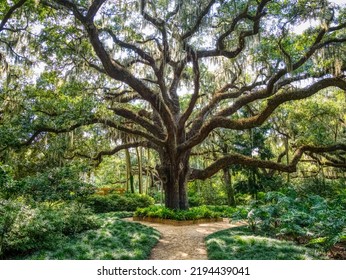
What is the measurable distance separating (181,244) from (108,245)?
1739 millimetres

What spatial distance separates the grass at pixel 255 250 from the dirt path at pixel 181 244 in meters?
0.31

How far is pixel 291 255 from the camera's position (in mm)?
4969

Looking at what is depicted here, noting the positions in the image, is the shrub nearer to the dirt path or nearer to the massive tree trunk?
the dirt path

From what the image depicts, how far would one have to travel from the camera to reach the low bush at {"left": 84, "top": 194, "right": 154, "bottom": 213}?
14328 mm

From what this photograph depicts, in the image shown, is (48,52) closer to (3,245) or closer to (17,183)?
(17,183)

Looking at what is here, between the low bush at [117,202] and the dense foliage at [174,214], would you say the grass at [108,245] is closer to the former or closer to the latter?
the dense foliage at [174,214]

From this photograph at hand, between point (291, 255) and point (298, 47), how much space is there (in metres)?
6.53

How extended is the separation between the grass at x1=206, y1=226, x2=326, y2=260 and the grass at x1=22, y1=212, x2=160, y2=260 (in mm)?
1349

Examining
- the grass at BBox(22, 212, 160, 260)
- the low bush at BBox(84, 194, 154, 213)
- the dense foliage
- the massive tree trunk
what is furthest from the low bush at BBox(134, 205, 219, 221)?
the low bush at BBox(84, 194, 154, 213)

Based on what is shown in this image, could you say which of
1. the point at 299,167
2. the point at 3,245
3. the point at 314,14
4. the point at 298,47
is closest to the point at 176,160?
the point at 298,47

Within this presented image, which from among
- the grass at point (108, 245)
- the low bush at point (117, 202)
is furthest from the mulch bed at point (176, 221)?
the low bush at point (117, 202)

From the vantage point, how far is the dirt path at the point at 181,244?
5758 mm

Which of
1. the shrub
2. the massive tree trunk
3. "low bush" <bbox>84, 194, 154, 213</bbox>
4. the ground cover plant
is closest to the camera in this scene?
the shrub

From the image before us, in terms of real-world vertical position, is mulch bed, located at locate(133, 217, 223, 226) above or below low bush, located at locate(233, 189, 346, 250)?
below
